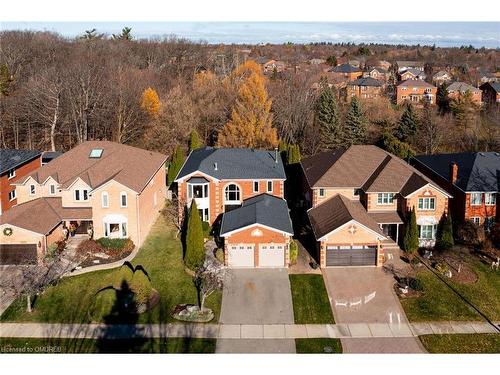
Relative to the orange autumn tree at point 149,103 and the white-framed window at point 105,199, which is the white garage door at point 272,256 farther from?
the orange autumn tree at point 149,103

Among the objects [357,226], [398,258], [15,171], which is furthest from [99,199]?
[398,258]

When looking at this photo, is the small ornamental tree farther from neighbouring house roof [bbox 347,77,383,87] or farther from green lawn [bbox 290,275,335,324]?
neighbouring house roof [bbox 347,77,383,87]

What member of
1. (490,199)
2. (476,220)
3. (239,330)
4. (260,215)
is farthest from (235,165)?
(490,199)

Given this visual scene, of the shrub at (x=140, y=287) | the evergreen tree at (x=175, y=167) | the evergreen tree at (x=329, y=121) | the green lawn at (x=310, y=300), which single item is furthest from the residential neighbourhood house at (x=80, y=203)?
the evergreen tree at (x=329, y=121)

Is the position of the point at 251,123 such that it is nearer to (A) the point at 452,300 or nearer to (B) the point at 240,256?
(B) the point at 240,256

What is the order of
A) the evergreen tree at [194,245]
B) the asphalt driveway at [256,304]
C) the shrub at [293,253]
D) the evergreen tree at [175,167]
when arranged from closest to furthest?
the asphalt driveway at [256,304] → the evergreen tree at [194,245] → the shrub at [293,253] → the evergreen tree at [175,167]

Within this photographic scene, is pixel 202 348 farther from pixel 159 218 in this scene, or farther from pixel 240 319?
pixel 159 218

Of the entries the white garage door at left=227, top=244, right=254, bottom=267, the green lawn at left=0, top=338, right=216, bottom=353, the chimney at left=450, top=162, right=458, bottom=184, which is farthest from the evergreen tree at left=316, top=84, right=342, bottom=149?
the green lawn at left=0, top=338, right=216, bottom=353
